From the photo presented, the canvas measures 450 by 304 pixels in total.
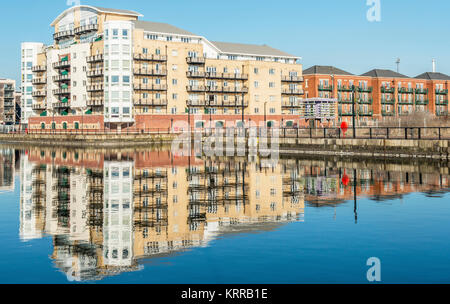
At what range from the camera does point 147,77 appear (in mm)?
98812

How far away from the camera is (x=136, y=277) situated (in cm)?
996

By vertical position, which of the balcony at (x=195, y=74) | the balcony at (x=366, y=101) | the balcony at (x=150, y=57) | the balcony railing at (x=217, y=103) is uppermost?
the balcony at (x=150, y=57)

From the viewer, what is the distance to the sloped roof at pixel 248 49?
374ft

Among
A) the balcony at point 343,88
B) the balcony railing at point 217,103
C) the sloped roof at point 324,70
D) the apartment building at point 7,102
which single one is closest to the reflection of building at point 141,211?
the balcony railing at point 217,103

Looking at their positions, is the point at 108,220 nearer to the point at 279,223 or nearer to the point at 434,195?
the point at 279,223

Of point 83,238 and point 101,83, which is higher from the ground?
point 101,83

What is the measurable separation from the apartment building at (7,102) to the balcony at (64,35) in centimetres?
8181

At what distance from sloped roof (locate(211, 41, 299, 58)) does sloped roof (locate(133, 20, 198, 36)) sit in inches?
380

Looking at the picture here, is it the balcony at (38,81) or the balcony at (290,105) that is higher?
the balcony at (38,81)

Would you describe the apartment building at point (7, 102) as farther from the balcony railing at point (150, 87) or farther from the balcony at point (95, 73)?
the balcony railing at point (150, 87)

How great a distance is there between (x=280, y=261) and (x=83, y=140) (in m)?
75.4

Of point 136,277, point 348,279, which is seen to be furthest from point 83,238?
point 348,279

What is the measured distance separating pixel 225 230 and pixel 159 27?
3779 inches

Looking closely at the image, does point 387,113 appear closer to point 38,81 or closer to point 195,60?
point 195,60
